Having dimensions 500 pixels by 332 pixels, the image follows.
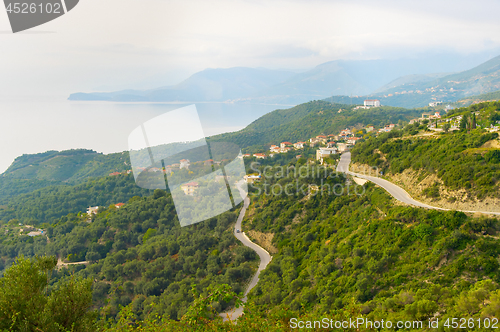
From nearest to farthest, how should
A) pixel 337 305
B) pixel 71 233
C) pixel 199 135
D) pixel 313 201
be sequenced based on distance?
pixel 199 135, pixel 337 305, pixel 313 201, pixel 71 233

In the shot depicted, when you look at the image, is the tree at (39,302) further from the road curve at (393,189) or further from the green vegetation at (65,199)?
the green vegetation at (65,199)

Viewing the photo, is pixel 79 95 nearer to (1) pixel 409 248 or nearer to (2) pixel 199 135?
(2) pixel 199 135

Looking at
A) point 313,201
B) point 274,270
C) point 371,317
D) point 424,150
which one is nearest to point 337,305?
point 371,317

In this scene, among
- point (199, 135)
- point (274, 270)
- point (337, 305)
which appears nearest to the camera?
point (199, 135)

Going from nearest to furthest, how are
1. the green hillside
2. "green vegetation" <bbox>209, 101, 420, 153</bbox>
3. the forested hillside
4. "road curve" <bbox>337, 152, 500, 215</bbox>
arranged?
"road curve" <bbox>337, 152, 500, 215</bbox>, the forested hillside, "green vegetation" <bbox>209, 101, 420, 153</bbox>, the green hillside

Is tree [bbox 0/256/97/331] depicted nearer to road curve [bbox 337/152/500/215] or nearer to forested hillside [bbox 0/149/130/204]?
road curve [bbox 337/152/500/215]

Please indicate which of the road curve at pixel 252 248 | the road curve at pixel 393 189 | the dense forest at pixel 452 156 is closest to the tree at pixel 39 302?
the road curve at pixel 252 248

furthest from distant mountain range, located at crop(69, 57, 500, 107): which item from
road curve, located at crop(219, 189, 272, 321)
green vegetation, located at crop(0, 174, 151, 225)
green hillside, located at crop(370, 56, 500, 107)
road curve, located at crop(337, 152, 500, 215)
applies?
road curve, located at crop(337, 152, 500, 215)
